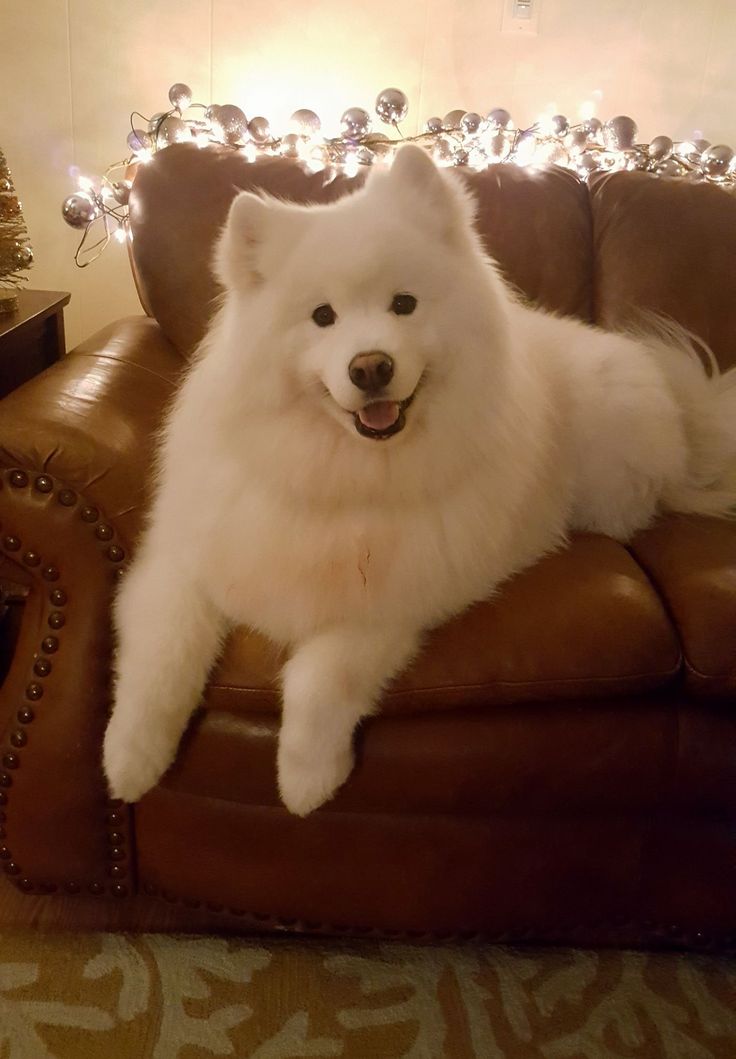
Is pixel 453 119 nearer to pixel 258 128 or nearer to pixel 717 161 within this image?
pixel 258 128

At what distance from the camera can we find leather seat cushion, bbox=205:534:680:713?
4.19 feet

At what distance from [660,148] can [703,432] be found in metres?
1.18

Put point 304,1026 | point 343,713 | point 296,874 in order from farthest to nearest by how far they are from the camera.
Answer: point 296,874
point 304,1026
point 343,713

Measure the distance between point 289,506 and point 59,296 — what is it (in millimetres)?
1260

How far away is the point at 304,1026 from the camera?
1.35 metres

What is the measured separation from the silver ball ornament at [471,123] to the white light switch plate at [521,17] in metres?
0.45

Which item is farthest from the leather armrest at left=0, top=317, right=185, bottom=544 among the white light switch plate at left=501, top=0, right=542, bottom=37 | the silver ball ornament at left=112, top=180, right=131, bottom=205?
the white light switch plate at left=501, top=0, right=542, bottom=37

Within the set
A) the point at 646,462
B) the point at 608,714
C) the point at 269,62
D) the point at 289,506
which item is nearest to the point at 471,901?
the point at 608,714

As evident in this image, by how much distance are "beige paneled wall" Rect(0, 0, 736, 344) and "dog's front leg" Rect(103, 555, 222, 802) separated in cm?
198

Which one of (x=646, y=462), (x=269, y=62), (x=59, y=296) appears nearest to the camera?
(x=646, y=462)

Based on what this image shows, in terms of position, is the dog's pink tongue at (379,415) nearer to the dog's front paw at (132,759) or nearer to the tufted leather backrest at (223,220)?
the dog's front paw at (132,759)

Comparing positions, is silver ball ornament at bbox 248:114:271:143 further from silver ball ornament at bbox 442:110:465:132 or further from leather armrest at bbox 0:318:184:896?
leather armrest at bbox 0:318:184:896

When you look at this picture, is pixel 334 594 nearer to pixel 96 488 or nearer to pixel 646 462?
pixel 96 488

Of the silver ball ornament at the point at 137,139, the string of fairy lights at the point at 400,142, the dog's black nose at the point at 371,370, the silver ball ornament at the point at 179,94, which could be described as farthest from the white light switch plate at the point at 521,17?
the dog's black nose at the point at 371,370
